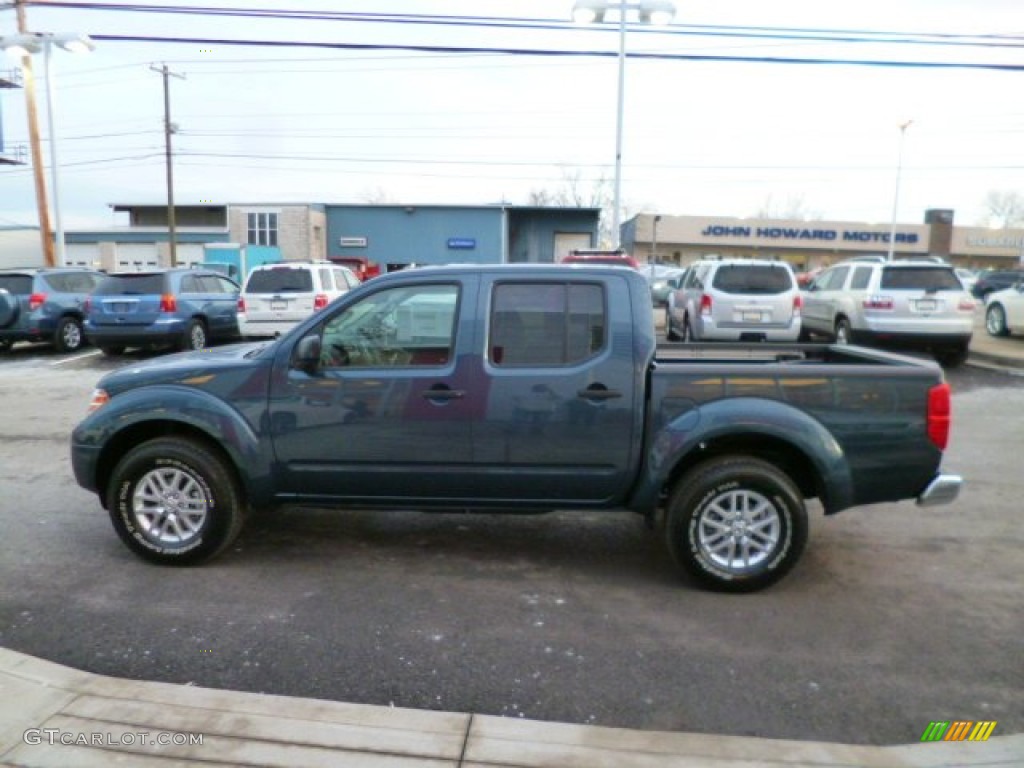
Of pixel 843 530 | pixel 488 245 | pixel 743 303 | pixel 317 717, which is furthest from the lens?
pixel 488 245

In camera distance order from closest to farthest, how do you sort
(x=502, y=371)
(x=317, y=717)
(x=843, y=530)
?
(x=317, y=717)
(x=502, y=371)
(x=843, y=530)

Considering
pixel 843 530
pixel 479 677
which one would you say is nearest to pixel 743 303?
pixel 843 530

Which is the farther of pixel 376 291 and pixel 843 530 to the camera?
pixel 843 530

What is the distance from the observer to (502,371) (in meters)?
4.49

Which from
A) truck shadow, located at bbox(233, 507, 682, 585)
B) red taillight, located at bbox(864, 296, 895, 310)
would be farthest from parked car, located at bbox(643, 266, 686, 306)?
truck shadow, located at bbox(233, 507, 682, 585)

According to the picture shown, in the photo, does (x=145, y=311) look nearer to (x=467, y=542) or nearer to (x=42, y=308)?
(x=42, y=308)

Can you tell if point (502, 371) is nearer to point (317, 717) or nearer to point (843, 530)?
point (317, 717)

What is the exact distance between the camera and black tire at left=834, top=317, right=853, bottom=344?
1366 centimetres

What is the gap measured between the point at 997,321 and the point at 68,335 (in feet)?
63.6

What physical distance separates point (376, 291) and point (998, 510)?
4.92 meters

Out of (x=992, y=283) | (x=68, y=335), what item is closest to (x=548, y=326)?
(x=68, y=335)

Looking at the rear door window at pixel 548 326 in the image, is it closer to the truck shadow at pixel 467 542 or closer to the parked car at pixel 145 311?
the truck shadow at pixel 467 542

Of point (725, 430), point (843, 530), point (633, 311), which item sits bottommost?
point (843, 530)

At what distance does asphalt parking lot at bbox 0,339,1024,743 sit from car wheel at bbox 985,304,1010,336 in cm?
1322
